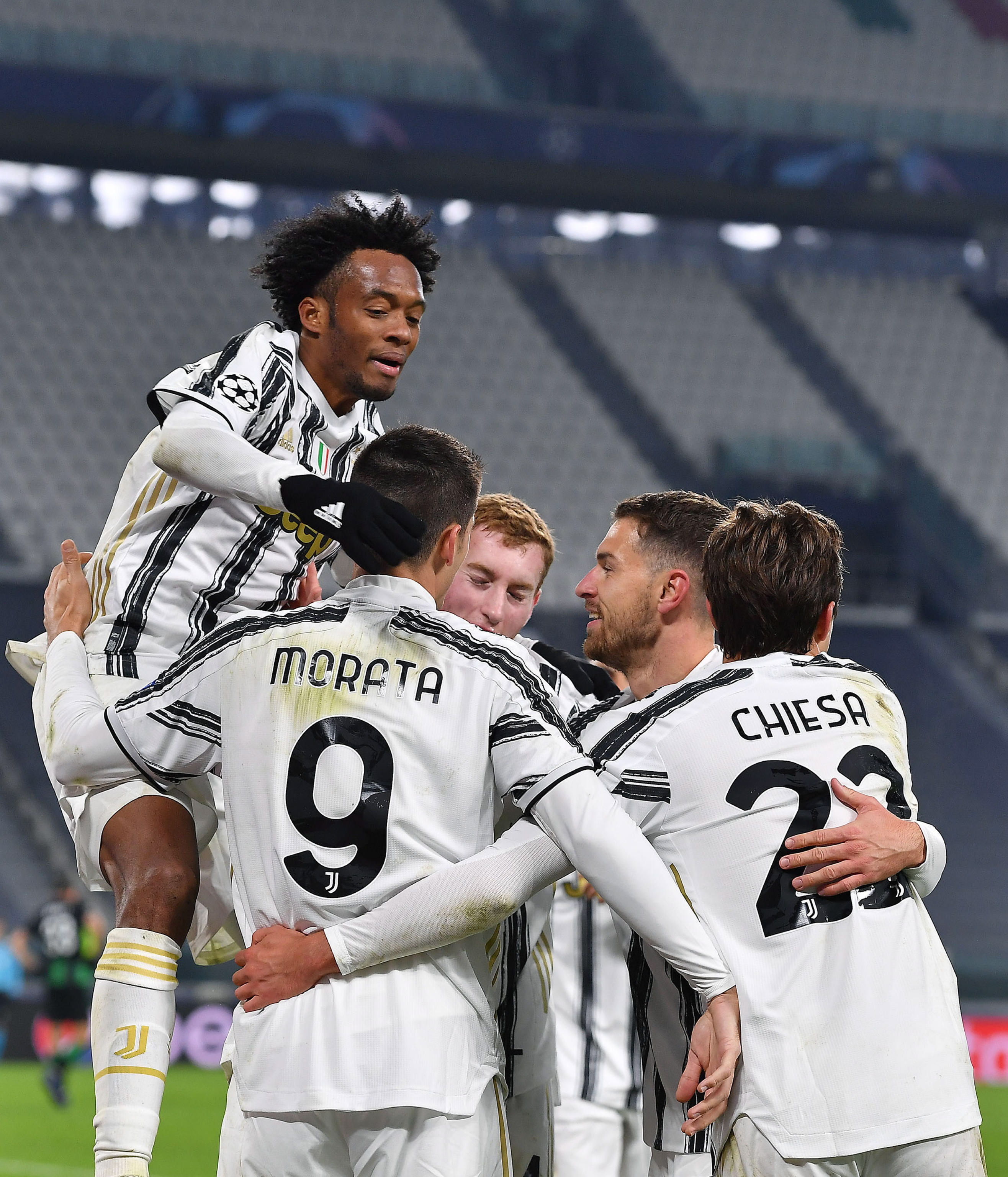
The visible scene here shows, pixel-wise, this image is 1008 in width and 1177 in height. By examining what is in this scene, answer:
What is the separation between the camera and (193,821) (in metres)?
3.29


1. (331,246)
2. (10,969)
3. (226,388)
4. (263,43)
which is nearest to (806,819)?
(226,388)

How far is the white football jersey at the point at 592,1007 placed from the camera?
463 cm

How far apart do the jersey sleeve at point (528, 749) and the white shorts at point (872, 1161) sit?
0.71 m

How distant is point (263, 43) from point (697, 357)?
6959 millimetres

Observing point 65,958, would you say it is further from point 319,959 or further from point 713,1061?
point 713,1061

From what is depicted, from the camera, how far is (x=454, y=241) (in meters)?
20.7

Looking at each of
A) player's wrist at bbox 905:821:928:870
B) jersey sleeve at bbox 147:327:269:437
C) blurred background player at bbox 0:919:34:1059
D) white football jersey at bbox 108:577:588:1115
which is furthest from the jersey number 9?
blurred background player at bbox 0:919:34:1059

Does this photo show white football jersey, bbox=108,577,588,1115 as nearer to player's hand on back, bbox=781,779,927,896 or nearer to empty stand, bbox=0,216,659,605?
player's hand on back, bbox=781,779,927,896

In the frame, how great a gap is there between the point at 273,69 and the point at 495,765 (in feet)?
54.9

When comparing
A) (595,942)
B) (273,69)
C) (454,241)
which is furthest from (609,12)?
(595,942)

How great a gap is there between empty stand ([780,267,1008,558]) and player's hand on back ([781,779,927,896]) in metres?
17.3

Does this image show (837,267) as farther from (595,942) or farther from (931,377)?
(595,942)

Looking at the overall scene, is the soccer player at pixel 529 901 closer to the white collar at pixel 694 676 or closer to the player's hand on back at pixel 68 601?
the white collar at pixel 694 676

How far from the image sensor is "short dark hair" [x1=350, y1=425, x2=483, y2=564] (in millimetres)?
2877
